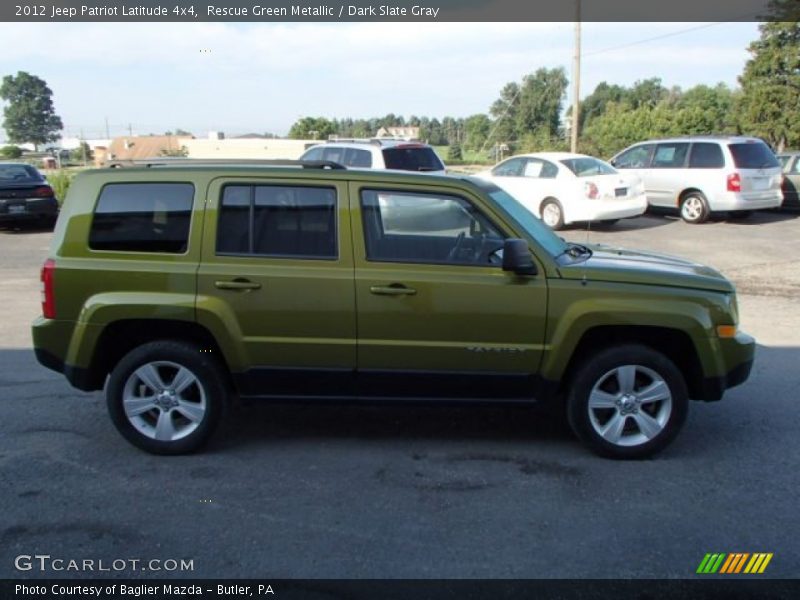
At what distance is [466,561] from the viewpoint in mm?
3383

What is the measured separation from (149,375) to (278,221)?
1275 mm

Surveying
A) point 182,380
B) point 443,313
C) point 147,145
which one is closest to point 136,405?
point 182,380

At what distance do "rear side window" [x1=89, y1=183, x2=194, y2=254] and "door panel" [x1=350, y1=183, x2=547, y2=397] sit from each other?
1.10 metres

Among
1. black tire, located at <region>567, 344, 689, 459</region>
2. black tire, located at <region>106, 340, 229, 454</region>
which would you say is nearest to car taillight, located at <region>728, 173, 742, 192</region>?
black tire, located at <region>567, 344, 689, 459</region>

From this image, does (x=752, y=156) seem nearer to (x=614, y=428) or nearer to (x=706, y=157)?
(x=706, y=157)

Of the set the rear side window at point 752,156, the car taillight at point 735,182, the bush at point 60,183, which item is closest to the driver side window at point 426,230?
the car taillight at point 735,182

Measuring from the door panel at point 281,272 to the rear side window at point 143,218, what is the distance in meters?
0.20

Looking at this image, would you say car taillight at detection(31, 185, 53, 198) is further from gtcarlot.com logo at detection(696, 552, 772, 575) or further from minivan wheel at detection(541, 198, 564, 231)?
gtcarlot.com logo at detection(696, 552, 772, 575)

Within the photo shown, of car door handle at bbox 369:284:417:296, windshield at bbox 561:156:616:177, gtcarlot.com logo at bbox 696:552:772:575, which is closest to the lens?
gtcarlot.com logo at bbox 696:552:772:575

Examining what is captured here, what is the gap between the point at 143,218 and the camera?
4.57m

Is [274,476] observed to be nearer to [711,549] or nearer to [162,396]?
[162,396]

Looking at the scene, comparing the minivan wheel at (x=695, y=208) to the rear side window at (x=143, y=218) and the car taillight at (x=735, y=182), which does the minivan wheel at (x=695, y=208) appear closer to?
the car taillight at (x=735, y=182)

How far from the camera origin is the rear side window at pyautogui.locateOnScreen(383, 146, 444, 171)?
43.3 ft

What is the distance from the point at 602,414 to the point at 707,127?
49.7 m
